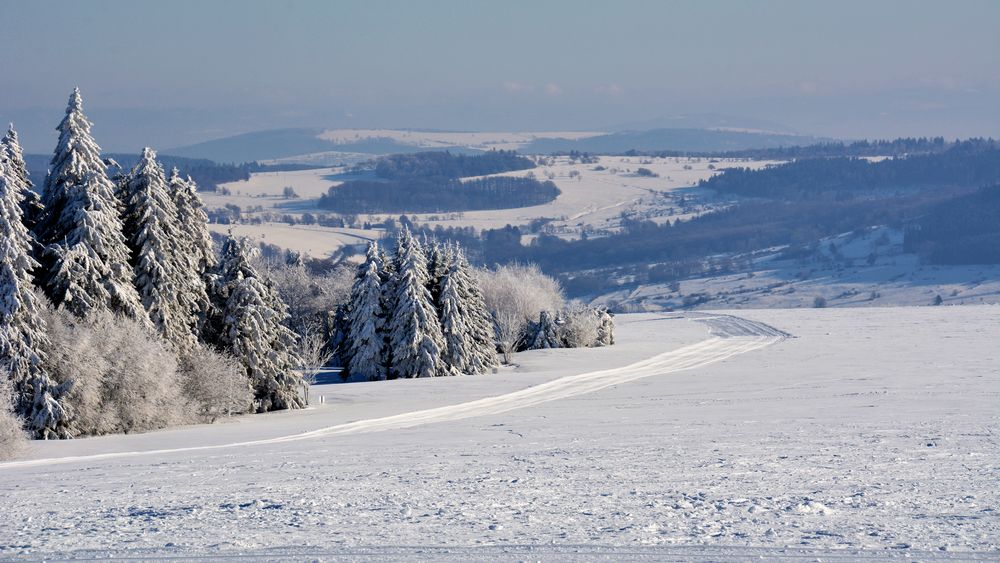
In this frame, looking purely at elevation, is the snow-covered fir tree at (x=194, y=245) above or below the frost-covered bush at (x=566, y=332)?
above

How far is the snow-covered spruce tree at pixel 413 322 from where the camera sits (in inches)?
2048

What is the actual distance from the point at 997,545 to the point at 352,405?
110 ft

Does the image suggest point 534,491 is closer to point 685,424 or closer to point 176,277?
point 685,424

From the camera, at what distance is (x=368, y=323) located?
5369 cm

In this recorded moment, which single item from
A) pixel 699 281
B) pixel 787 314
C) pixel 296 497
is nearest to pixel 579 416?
pixel 296 497

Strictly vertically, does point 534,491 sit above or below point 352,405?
above

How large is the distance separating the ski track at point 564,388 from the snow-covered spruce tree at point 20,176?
10385 mm

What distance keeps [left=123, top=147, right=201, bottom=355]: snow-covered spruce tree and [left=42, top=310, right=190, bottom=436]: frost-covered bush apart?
9.07 ft

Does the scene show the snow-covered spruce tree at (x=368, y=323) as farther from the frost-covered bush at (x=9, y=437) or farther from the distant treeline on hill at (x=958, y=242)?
the distant treeline on hill at (x=958, y=242)

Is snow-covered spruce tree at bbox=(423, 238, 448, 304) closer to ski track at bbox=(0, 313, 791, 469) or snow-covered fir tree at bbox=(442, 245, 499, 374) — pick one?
snow-covered fir tree at bbox=(442, 245, 499, 374)

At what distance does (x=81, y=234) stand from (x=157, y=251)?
3946mm

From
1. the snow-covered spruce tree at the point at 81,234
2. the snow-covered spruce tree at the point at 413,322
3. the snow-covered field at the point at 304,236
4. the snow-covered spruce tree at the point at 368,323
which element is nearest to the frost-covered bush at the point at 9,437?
the snow-covered spruce tree at the point at 81,234

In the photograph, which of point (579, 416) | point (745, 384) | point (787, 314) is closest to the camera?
point (579, 416)

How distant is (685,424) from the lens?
29547mm
